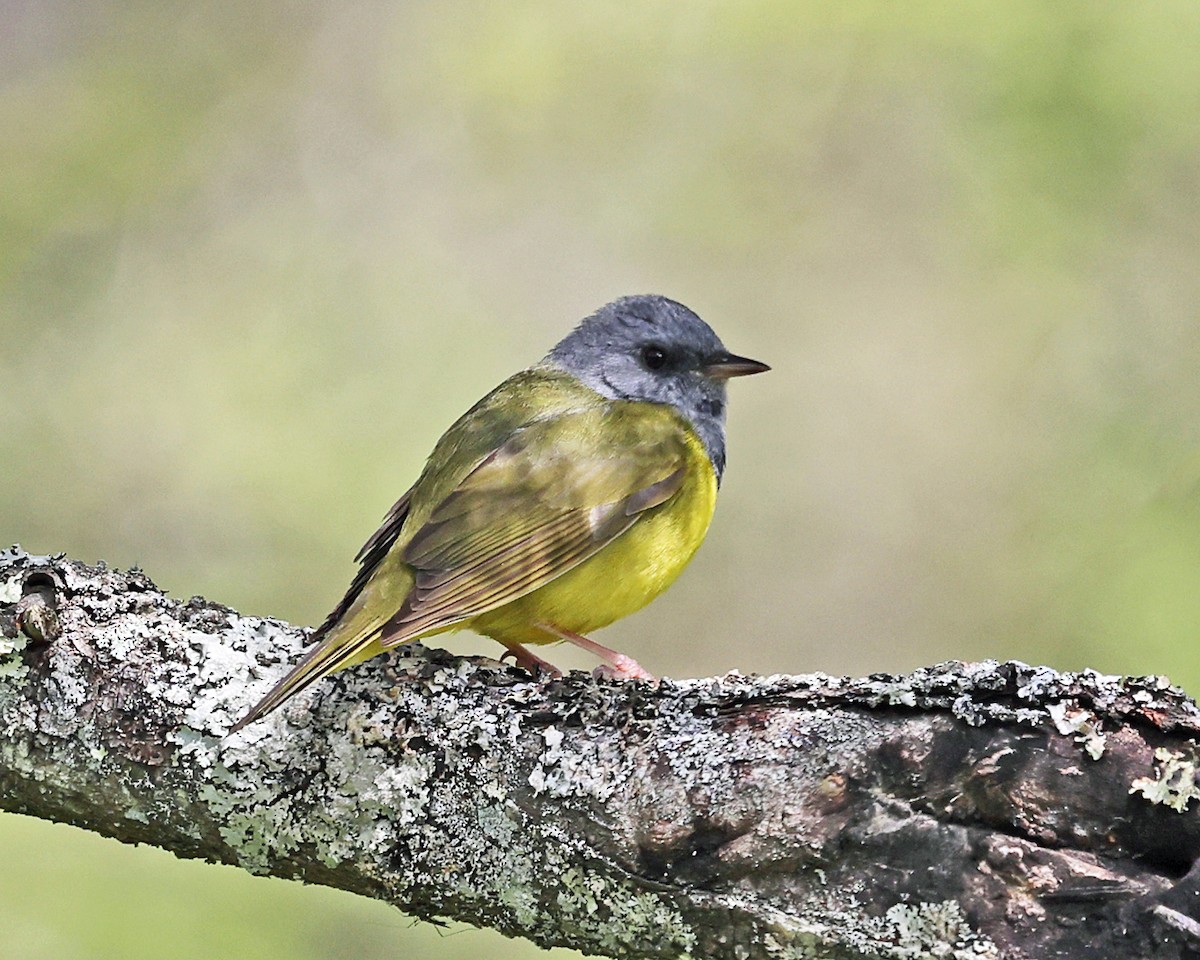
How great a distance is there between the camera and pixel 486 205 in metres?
7.52

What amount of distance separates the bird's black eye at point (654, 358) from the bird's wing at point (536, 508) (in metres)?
0.42

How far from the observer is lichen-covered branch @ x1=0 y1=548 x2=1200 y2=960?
2490 mm

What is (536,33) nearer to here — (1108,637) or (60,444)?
(60,444)

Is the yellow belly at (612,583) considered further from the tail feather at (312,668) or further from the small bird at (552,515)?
the tail feather at (312,668)

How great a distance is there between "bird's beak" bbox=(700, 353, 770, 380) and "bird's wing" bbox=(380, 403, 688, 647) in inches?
17.5

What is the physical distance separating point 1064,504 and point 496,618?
3.11 metres

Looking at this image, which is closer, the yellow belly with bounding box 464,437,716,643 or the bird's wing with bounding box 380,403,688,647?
the bird's wing with bounding box 380,403,688,647

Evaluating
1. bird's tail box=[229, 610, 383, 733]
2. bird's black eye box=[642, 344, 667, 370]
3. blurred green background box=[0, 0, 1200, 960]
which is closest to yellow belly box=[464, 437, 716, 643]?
bird's tail box=[229, 610, 383, 733]

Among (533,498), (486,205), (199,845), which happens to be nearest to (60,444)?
(486,205)

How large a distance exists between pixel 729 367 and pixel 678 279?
7.50 feet

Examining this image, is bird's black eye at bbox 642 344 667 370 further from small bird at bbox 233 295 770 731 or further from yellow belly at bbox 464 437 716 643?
yellow belly at bbox 464 437 716 643

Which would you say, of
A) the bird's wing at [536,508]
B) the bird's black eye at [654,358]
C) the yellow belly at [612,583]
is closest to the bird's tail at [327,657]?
the bird's wing at [536,508]

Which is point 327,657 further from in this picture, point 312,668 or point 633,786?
point 633,786

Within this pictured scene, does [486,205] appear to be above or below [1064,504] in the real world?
above
